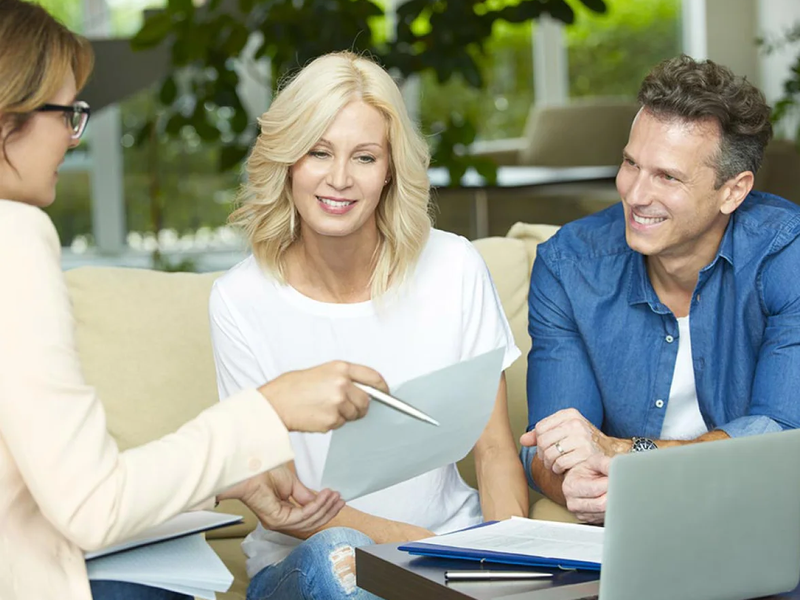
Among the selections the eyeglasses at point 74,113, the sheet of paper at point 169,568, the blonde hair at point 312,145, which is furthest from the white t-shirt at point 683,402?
the eyeglasses at point 74,113

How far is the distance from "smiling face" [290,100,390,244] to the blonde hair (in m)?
0.02

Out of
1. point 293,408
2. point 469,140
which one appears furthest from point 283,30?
point 293,408

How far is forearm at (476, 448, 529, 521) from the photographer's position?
1856 mm

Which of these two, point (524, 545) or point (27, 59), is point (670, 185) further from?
point (27, 59)

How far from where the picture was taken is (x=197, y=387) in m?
2.20

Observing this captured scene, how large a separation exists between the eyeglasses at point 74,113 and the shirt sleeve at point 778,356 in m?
1.09

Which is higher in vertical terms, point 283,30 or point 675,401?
point 283,30

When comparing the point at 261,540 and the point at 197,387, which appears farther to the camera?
the point at 197,387

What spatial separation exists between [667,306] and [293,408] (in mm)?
1003

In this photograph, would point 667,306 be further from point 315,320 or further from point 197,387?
point 197,387

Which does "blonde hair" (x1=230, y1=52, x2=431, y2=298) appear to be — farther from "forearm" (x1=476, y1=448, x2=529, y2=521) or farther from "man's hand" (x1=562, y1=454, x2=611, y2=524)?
"man's hand" (x1=562, y1=454, x2=611, y2=524)

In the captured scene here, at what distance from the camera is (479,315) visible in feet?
6.32

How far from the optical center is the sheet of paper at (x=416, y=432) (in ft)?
3.96

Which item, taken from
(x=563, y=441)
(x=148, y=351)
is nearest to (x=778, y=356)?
(x=563, y=441)
